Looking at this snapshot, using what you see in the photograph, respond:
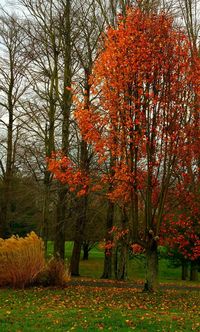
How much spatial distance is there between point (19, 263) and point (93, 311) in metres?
5.13

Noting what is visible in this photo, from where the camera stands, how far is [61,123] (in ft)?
77.4

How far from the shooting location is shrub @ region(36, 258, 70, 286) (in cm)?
1543

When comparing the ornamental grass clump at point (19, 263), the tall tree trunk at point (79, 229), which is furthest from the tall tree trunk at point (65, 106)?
the ornamental grass clump at point (19, 263)

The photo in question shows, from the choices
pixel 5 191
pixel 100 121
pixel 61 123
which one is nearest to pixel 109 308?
pixel 100 121

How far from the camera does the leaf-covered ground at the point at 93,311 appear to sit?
28.2 feet

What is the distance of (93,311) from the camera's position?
1026 cm

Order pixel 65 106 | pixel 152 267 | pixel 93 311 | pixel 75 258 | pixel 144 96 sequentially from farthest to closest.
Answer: pixel 75 258, pixel 65 106, pixel 152 267, pixel 144 96, pixel 93 311

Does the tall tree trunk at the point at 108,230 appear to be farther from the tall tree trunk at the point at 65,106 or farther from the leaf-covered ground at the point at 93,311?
the leaf-covered ground at the point at 93,311

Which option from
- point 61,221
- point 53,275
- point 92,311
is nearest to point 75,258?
point 61,221

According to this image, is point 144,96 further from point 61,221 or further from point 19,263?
point 61,221

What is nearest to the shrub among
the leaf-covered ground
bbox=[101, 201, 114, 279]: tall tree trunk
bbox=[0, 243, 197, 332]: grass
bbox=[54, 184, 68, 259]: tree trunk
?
bbox=[0, 243, 197, 332]: grass

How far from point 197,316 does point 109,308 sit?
1963 mm

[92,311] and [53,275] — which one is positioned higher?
[53,275]

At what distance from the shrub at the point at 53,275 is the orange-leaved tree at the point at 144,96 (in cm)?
348
